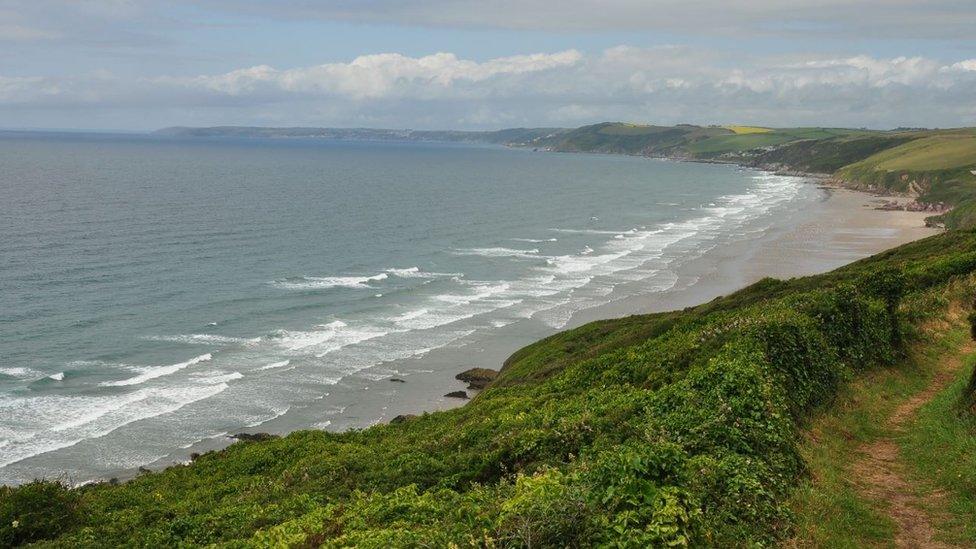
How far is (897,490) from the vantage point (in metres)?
15.2

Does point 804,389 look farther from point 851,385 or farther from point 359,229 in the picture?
point 359,229

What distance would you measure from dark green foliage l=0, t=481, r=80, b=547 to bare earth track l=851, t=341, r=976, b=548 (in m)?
17.2

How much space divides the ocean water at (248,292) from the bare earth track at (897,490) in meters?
28.2

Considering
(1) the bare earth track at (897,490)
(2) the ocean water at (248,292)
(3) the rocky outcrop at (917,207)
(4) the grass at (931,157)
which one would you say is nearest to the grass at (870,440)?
(1) the bare earth track at (897,490)

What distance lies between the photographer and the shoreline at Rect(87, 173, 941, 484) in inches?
1602

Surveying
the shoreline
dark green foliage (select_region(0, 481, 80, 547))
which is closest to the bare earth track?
dark green foliage (select_region(0, 481, 80, 547))

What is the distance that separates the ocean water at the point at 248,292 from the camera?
40.5 m

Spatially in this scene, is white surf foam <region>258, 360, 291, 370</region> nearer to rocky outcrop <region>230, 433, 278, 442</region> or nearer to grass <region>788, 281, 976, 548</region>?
rocky outcrop <region>230, 433, 278, 442</region>

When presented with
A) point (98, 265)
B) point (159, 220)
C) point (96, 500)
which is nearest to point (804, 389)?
point (96, 500)

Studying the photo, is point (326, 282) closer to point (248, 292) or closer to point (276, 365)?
point (248, 292)

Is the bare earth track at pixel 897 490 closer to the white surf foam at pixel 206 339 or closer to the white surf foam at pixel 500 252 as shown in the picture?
the white surf foam at pixel 206 339

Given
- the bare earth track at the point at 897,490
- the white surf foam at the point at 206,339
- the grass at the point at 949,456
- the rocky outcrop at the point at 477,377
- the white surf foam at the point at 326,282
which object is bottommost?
the rocky outcrop at the point at 477,377

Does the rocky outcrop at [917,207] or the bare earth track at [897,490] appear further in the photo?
the rocky outcrop at [917,207]

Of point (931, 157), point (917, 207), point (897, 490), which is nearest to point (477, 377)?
point (897, 490)
